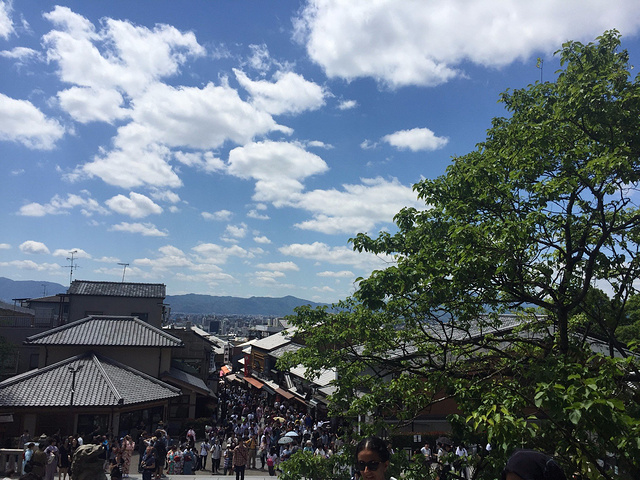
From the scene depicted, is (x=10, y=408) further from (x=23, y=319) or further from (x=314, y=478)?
(x=23, y=319)

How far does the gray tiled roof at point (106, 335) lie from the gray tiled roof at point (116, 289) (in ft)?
32.9

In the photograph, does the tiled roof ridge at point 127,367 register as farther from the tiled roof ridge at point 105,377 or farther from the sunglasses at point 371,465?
the sunglasses at point 371,465

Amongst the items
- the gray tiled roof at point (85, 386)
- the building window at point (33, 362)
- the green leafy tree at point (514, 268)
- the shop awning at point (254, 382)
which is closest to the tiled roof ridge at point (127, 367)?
the gray tiled roof at point (85, 386)

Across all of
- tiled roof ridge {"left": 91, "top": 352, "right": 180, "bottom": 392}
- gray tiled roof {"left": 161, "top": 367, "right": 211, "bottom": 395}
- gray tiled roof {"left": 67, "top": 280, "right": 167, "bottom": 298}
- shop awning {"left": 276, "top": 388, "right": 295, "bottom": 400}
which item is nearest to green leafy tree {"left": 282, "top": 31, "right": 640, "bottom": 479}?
tiled roof ridge {"left": 91, "top": 352, "right": 180, "bottom": 392}

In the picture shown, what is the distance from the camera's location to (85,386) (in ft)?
80.0

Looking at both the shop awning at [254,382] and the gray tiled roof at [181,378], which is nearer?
the gray tiled roof at [181,378]

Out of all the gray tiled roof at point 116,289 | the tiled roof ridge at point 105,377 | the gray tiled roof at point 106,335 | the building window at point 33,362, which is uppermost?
the gray tiled roof at point 116,289

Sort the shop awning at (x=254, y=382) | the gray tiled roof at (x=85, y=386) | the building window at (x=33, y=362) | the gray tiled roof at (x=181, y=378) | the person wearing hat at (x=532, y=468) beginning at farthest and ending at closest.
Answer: the shop awning at (x=254, y=382), the building window at (x=33, y=362), the gray tiled roof at (x=181, y=378), the gray tiled roof at (x=85, y=386), the person wearing hat at (x=532, y=468)

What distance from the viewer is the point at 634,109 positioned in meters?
7.30

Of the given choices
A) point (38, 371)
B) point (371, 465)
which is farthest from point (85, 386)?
point (371, 465)

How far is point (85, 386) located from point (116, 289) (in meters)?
20.1

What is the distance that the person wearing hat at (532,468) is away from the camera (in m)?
2.52

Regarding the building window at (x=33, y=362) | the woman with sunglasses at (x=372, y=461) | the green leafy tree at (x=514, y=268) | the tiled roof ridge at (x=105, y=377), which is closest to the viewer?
the woman with sunglasses at (x=372, y=461)

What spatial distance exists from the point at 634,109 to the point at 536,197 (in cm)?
201
